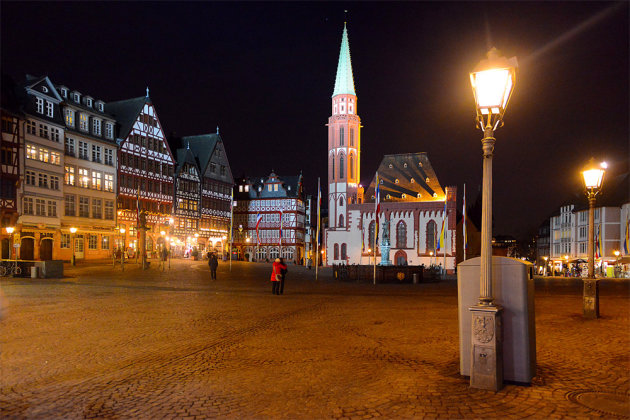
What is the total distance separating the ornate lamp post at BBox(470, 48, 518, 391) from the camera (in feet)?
21.4

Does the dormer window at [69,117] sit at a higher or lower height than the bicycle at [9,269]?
higher

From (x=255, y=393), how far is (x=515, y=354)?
11.6 ft

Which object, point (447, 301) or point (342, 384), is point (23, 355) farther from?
point (447, 301)

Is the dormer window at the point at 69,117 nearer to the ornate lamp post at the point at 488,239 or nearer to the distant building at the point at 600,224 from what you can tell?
the ornate lamp post at the point at 488,239

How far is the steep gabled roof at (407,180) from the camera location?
70.1 m

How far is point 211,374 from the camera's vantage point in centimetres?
728

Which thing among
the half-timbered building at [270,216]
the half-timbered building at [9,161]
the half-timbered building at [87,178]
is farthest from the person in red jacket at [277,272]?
the half-timbered building at [270,216]

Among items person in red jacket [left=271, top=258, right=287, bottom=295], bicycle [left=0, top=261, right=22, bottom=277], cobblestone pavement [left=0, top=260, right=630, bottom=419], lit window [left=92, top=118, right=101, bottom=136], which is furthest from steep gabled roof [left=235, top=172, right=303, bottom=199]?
cobblestone pavement [left=0, top=260, right=630, bottom=419]

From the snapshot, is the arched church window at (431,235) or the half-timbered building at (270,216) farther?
the half-timbered building at (270,216)

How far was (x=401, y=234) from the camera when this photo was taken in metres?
65.1

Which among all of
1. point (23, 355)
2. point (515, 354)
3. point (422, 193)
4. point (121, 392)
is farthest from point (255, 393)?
point (422, 193)

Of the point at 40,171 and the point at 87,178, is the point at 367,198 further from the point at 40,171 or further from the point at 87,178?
the point at 40,171

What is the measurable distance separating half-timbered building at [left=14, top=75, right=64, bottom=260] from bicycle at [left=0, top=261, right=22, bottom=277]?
1497 centimetres

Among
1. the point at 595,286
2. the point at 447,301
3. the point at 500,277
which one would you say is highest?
the point at 500,277
